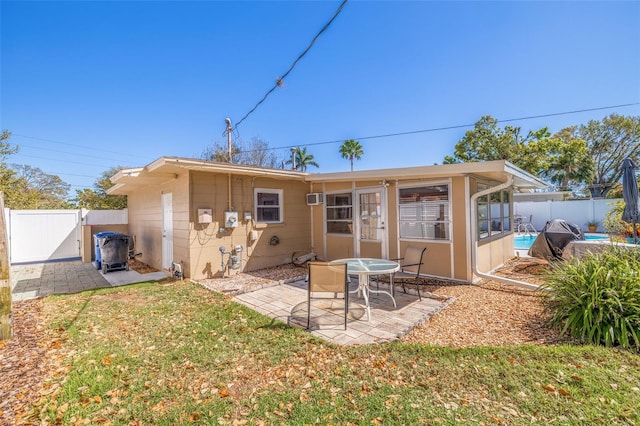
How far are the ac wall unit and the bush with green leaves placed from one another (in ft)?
18.9

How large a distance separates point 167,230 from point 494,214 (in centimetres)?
913

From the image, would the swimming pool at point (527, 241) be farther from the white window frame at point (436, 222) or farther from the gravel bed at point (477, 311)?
the white window frame at point (436, 222)

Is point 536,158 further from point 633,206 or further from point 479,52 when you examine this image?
point 633,206

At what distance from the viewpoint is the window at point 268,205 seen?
784 centimetres

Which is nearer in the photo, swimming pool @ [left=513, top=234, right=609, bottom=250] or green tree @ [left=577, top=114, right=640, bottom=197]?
swimming pool @ [left=513, top=234, right=609, bottom=250]

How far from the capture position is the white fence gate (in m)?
10.1

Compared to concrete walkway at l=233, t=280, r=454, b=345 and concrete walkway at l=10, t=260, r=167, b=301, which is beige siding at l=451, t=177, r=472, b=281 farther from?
concrete walkway at l=10, t=260, r=167, b=301

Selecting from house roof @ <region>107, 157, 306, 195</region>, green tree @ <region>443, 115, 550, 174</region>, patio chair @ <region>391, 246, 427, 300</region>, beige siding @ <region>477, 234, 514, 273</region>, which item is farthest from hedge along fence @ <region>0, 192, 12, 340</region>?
green tree @ <region>443, 115, 550, 174</region>

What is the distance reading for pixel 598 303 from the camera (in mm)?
3406

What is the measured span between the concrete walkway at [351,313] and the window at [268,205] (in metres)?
2.69

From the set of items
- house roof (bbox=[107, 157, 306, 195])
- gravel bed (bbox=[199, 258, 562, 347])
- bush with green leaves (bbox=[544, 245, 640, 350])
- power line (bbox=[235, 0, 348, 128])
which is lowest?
gravel bed (bbox=[199, 258, 562, 347])

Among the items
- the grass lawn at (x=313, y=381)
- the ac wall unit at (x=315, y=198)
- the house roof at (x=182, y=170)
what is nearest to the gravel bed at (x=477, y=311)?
the grass lawn at (x=313, y=381)

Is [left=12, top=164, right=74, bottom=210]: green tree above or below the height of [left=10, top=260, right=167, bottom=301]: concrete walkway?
above

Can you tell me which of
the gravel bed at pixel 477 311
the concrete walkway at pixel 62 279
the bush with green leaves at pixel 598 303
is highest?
the bush with green leaves at pixel 598 303
